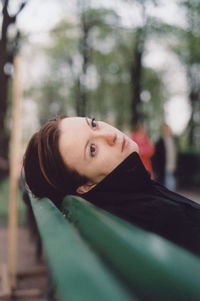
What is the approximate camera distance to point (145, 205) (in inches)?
53.1

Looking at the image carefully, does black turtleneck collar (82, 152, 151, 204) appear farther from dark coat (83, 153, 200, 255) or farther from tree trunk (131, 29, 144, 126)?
tree trunk (131, 29, 144, 126)

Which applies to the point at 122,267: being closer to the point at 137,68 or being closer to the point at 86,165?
the point at 86,165

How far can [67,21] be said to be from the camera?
70.7ft

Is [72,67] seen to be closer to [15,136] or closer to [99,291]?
[15,136]

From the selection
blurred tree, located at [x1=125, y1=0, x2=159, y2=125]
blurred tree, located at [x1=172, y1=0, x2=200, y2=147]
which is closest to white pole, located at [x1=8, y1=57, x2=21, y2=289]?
blurred tree, located at [x1=172, y1=0, x2=200, y2=147]

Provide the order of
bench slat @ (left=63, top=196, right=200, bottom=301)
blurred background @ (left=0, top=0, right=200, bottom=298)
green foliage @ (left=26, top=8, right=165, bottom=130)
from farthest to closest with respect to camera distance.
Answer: green foliage @ (left=26, top=8, right=165, bottom=130) → blurred background @ (left=0, top=0, right=200, bottom=298) → bench slat @ (left=63, top=196, right=200, bottom=301)

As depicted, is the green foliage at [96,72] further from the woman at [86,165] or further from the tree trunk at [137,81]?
the woman at [86,165]

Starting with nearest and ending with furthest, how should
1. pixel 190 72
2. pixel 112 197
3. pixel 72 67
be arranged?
1. pixel 112 197
2. pixel 190 72
3. pixel 72 67

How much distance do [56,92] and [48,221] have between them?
3011 centimetres

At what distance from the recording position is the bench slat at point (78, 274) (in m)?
0.46

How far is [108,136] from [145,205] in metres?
0.52

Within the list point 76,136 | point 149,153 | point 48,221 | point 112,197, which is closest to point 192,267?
point 48,221

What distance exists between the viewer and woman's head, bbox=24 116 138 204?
5.63 feet

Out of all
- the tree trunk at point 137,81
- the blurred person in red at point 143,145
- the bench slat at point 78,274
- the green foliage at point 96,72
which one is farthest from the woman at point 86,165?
the tree trunk at point 137,81
